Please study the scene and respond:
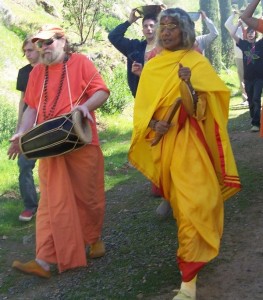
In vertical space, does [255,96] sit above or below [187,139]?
below

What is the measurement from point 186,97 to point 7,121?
22.1 feet

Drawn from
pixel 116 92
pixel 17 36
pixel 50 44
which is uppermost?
pixel 50 44

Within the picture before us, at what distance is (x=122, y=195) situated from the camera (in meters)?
7.45

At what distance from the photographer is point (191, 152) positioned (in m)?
4.28

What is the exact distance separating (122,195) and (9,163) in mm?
2528

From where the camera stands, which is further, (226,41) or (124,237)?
(226,41)

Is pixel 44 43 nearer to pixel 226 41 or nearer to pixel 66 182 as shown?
pixel 66 182

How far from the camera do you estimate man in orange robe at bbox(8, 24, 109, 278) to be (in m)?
4.89

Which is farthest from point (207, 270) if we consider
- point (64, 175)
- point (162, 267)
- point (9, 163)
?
point (9, 163)

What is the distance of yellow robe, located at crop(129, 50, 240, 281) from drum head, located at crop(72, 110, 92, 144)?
381 mm

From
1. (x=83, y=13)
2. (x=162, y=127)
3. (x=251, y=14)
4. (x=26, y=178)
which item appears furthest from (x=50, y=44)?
(x=83, y=13)

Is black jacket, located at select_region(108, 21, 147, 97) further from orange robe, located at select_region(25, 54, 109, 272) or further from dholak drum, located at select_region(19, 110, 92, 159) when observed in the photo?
dholak drum, located at select_region(19, 110, 92, 159)

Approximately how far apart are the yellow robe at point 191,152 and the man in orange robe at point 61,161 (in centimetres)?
50

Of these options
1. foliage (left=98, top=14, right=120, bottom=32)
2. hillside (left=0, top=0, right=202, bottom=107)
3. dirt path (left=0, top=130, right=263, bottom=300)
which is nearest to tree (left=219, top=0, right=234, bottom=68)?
foliage (left=98, top=14, right=120, bottom=32)
